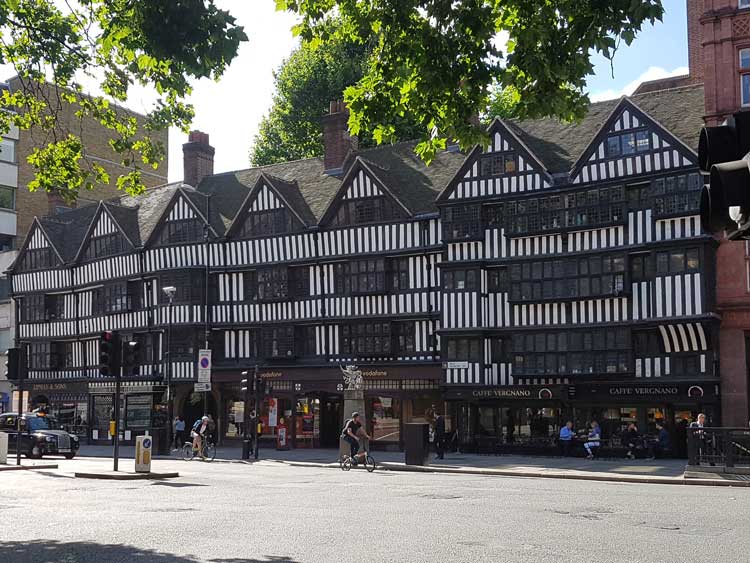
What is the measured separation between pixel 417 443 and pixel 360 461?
224cm

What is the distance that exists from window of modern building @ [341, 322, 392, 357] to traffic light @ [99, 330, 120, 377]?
16822 millimetres

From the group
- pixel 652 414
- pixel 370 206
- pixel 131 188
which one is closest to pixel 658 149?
pixel 652 414

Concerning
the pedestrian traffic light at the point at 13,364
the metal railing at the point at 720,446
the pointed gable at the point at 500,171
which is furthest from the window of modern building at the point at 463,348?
the pedestrian traffic light at the point at 13,364

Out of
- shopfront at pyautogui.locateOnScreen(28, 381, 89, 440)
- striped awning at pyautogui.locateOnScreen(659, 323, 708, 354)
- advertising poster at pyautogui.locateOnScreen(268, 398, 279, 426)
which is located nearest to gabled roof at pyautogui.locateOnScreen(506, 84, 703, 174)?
striped awning at pyautogui.locateOnScreen(659, 323, 708, 354)

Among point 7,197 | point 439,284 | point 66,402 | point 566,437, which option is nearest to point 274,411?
point 439,284

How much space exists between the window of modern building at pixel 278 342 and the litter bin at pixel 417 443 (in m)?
13.1

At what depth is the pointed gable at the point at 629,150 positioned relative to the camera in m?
33.2

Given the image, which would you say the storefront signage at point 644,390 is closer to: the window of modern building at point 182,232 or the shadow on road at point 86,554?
the window of modern building at point 182,232

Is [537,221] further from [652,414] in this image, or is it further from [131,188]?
[131,188]

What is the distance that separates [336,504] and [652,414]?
21503 millimetres

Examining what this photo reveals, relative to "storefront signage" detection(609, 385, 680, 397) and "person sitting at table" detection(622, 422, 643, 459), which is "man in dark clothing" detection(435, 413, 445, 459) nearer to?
"storefront signage" detection(609, 385, 680, 397)

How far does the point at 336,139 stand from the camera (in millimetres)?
45688

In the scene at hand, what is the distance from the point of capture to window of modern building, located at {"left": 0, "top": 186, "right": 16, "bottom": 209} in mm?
58322

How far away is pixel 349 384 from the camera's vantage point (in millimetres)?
35156
